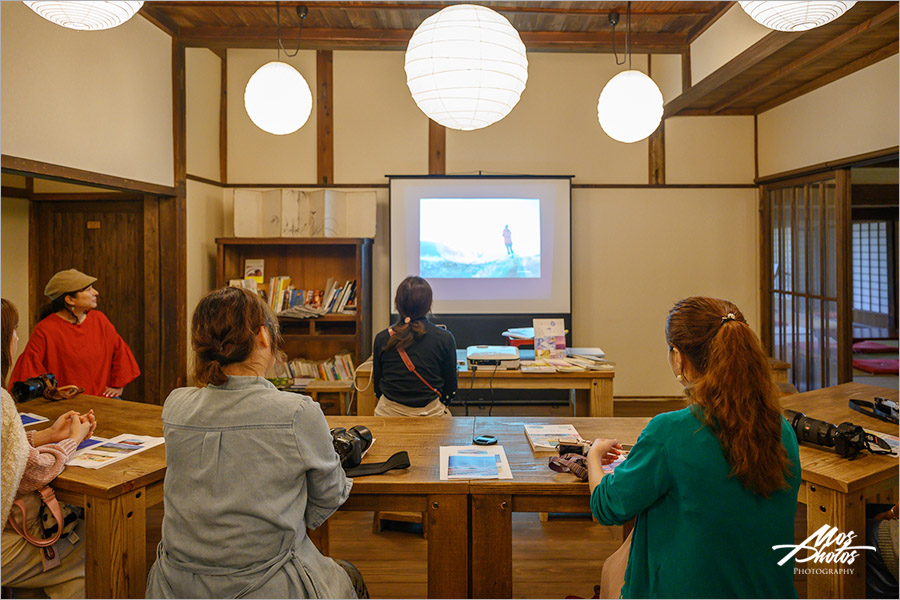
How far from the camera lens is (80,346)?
10.1 feet

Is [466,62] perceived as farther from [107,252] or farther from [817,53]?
[107,252]

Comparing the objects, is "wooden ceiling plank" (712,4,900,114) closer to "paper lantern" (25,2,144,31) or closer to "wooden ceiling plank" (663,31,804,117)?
"wooden ceiling plank" (663,31,804,117)

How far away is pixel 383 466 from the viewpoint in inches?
64.2

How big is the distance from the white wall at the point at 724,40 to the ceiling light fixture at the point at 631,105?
0.62 metres

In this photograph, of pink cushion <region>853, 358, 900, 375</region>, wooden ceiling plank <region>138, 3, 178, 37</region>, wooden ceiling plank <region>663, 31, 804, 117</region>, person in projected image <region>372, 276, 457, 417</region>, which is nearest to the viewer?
person in projected image <region>372, 276, 457, 417</region>

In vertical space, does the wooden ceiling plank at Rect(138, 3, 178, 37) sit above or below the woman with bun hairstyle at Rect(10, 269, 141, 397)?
above

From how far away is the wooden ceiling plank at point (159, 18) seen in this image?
3812mm

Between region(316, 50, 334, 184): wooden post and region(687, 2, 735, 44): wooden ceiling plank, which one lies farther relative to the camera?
region(316, 50, 334, 184): wooden post

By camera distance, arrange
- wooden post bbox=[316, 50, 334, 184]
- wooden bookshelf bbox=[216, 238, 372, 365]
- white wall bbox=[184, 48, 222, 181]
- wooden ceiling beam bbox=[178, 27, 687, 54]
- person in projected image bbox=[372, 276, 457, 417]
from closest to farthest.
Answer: person in projected image bbox=[372, 276, 457, 417] → wooden ceiling beam bbox=[178, 27, 687, 54] → white wall bbox=[184, 48, 222, 181] → wooden bookshelf bbox=[216, 238, 372, 365] → wooden post bbox=[316, 50, 334, 184]

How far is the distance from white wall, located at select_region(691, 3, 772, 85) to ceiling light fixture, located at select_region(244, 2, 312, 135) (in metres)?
2.56

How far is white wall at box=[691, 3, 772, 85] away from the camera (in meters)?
3.29

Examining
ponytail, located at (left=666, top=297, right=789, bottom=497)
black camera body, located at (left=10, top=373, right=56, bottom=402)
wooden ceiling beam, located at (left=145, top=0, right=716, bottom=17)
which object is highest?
wooden ceiling beam, located at (left=145, top=0, right=716, bottom=17)

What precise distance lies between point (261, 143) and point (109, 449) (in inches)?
154

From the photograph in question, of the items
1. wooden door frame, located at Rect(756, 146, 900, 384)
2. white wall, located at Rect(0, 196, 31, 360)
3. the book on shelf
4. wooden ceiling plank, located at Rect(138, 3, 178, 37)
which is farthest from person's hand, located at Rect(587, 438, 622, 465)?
white wall, located at Rect(0, 196, 31, 360)
